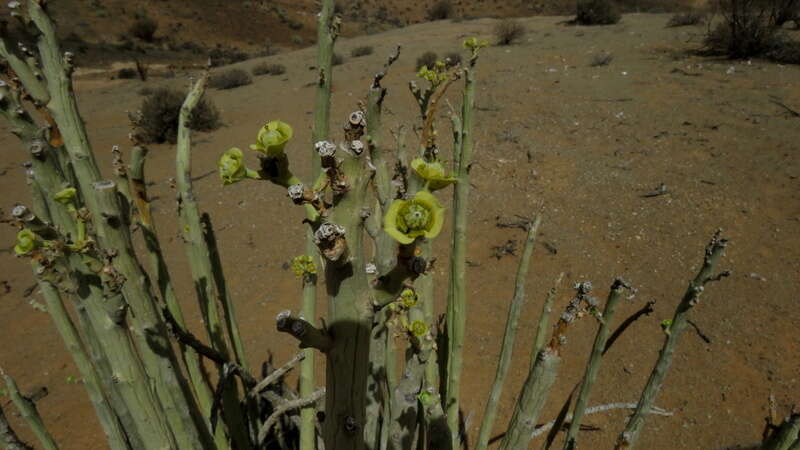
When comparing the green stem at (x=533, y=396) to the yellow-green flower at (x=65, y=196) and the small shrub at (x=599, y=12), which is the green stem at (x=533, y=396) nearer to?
the yellow-green flower at (x=65, y=196)

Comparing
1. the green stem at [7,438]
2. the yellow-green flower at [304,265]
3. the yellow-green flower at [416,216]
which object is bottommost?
the green stem at [7,438]

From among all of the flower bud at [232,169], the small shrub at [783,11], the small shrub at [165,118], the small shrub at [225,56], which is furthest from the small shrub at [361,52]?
the flower bud at [232,169]

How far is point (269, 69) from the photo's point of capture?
13.6 meters

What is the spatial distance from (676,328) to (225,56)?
24.9m

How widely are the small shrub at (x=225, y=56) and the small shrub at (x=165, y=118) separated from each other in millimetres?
11718

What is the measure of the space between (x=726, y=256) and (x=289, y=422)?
381 centimetres

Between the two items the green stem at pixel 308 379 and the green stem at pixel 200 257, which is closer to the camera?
the green stem at pixel 200 257

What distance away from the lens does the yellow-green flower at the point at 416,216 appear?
64 centimetres

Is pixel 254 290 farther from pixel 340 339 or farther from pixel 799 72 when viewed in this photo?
pixel 799 72

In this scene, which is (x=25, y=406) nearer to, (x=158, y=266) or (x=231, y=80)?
(x=158, y=266)

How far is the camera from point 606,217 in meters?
4.54

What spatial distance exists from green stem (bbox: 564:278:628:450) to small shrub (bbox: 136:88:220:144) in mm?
8294

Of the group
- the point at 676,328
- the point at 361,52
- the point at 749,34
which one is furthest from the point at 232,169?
Result: the point at 361,52

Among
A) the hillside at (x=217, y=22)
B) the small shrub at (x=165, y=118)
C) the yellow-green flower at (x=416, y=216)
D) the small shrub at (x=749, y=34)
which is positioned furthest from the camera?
the hillside at (x=217, y=22)
